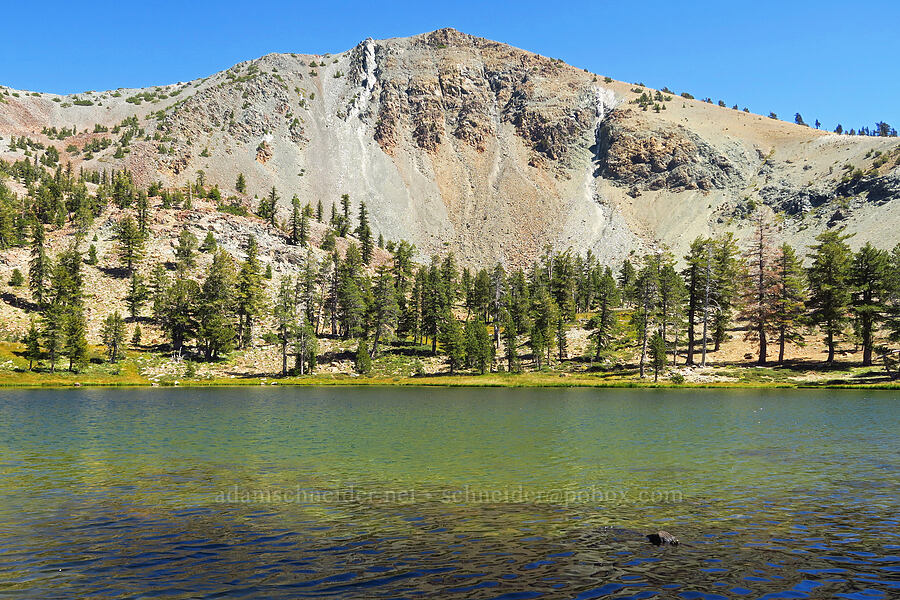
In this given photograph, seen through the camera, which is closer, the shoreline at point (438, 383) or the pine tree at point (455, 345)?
the shoreline at point (438, 383)

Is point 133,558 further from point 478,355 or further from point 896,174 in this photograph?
point 896,174

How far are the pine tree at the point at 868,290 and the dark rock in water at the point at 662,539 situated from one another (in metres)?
81.1

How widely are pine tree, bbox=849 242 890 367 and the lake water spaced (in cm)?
4543

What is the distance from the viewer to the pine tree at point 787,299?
87.8m

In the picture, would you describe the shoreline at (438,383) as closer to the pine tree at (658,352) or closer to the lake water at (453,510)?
the pine tree at (658,352)

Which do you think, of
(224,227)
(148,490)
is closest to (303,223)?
(224,227)

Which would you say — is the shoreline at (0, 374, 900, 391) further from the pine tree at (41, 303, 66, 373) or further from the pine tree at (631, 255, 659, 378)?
the pine tree at (631, 255, 659, 378)

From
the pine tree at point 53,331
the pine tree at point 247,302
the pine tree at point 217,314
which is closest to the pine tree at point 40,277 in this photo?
the pine tree at point 53,331

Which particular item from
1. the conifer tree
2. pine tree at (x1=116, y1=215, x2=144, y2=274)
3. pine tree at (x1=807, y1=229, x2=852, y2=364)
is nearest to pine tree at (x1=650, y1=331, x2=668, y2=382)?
pine tree at (x1=807, y1=229, x2=852, y2=364)

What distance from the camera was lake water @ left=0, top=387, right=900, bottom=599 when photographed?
1231cm

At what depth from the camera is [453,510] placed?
18656mm

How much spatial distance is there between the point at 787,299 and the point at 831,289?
609cm

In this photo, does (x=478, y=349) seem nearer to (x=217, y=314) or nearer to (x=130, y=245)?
(x=217, y=314)

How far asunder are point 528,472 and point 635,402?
3976 centimetres
